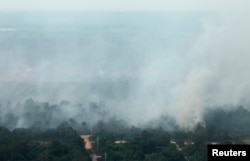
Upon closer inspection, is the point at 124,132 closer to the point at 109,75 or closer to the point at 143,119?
the point at 143,119

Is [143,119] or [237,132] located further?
[143,119]

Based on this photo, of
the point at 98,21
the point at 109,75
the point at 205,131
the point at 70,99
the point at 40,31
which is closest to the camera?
the point at 205,131

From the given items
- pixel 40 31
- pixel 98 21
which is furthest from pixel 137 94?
pixel 98 21

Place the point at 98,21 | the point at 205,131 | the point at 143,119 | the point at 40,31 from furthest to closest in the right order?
the point at 98,21 → the point at 40,31 → the point at 143,119 → the point at 205,131

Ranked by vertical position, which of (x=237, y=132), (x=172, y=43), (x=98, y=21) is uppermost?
(x=98, y=21)

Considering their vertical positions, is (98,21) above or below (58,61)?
above

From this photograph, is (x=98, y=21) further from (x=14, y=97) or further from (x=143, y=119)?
(x=143, y=119)

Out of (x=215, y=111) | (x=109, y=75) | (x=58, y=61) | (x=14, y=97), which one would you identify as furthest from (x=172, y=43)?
(x=14, y=97)
